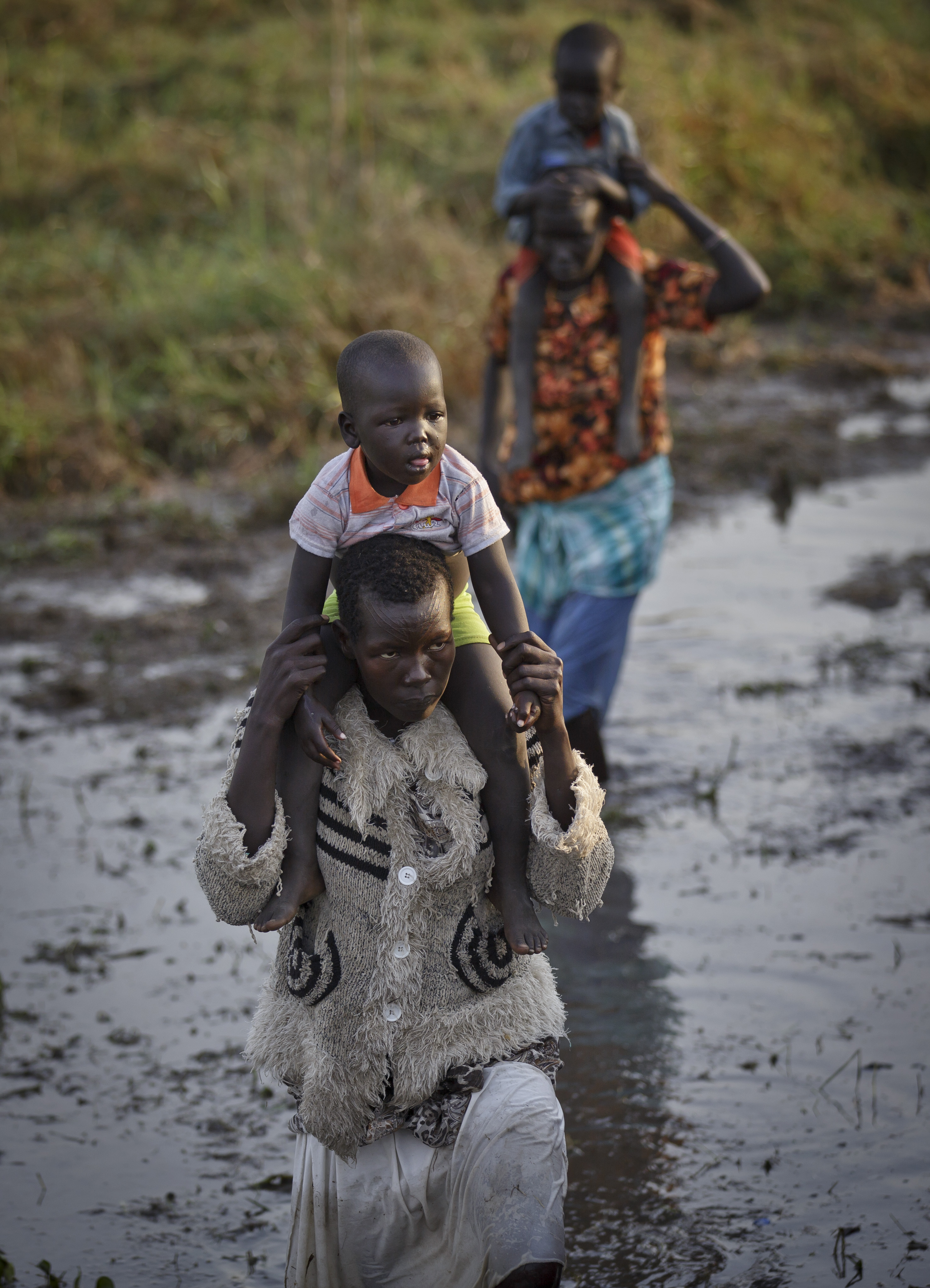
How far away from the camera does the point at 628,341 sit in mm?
4254

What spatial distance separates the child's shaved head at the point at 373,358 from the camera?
2.41 m

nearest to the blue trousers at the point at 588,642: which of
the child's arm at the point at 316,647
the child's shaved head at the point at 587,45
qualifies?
the child's shaved head at the point at 587,45

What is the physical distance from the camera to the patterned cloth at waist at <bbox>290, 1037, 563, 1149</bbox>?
7.77 ft

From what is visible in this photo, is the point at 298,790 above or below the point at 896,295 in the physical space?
below

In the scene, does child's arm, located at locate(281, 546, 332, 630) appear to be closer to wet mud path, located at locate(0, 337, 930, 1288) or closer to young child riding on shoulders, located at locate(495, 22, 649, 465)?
wet mud path, located at locate(0, 337, 930, 1288)

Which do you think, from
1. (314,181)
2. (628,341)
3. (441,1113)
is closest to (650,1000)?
(441,1113)

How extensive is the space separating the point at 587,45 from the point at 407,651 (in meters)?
2.69

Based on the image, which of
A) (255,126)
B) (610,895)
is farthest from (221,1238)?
(255,126)

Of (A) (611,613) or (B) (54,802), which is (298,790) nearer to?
(A) (611,613)

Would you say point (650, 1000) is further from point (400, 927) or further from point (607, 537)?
point (400, 927)

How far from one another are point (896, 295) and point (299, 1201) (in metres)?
9.57

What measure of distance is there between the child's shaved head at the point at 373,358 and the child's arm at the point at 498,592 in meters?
0.34

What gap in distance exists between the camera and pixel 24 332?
9031 mm

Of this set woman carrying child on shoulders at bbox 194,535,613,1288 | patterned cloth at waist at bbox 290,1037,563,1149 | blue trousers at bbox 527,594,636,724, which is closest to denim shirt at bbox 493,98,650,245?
blue trousers at bbox 527,594,636,724
